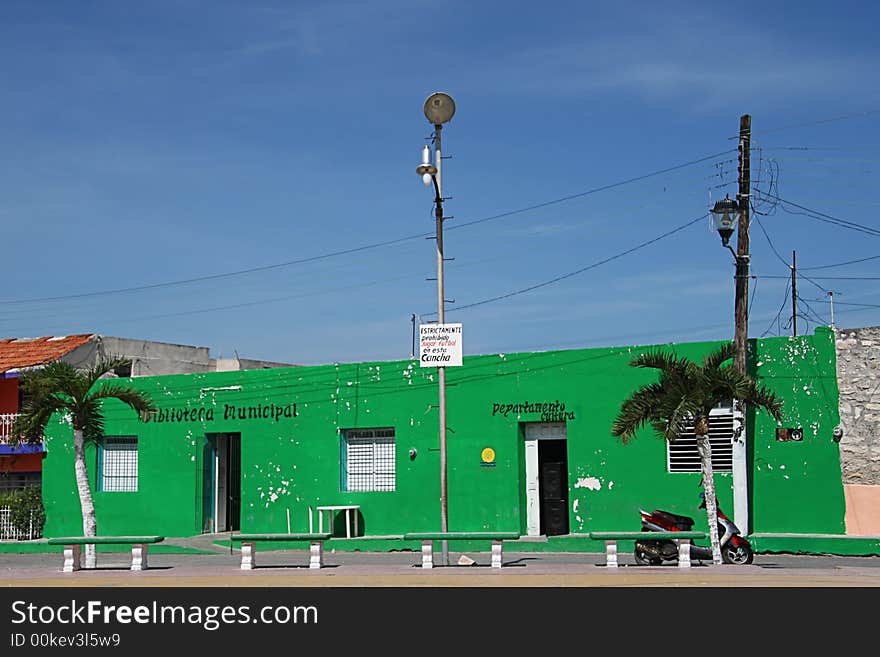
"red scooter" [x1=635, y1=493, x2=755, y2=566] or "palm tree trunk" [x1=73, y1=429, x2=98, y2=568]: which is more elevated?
"palm tree trunk" [x1=73, y1=429, x2=98, y2=568]

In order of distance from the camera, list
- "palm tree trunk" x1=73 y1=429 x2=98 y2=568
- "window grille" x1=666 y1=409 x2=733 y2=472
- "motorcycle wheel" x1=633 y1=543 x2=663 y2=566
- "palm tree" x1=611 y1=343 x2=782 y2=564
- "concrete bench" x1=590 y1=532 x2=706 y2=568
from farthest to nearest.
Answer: "window grille" x1=666 y1=409 x2=733 y2=472 < "palm tree trunk" x1=73 y1=429 x2=98 y2=568 < "palm tree" x1=611 y1=343 x2=782 y2=564 < "motorcycle wheel" x1=633 y1=543 x2=663 y2=566 < "concrete bench" x1=590 y1=532 x2=706 y2=568

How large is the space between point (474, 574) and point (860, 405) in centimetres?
1090

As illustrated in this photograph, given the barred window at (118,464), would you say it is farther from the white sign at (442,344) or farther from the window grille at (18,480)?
the white sign at (442,344)

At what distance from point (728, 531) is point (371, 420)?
10.5 m

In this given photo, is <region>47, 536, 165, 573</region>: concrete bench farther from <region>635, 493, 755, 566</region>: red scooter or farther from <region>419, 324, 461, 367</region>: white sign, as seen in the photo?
<region>635, 493, 755, 566</region>: red scooter

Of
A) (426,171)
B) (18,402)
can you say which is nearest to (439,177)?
(426,171)

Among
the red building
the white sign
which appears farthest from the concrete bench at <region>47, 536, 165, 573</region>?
the red building

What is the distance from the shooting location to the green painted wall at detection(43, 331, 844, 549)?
76.9 ft

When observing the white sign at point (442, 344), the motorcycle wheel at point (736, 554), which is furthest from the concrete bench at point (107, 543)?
the motorcycle wheel at point (736, 554)

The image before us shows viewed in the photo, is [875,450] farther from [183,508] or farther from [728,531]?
[183,508]

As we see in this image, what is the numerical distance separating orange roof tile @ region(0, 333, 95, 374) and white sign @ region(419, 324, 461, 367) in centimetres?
1636

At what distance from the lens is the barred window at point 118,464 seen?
30.0m
